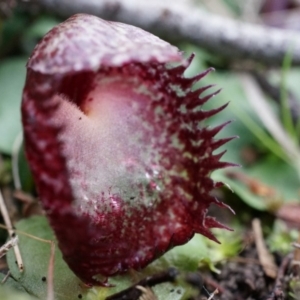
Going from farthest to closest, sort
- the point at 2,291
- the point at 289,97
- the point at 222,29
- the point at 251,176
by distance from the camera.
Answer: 1. the point at 289,97
2. the point at 222,29
3. the point at 251,176
4. the point at 2,291

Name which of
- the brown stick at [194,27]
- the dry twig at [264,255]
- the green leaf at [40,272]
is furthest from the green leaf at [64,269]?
the brown stick at [194,27]

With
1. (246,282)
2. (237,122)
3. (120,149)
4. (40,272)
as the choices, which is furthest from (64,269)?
(237,122)

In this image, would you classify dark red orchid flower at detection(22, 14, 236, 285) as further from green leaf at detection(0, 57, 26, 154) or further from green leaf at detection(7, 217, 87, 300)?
green leaf at detection(0, 57, 26, 154)

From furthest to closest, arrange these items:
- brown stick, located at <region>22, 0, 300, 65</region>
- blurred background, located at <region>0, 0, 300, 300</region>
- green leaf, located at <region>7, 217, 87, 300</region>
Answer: brown stick, located at <region>22, 0, 300, 65</region>
blurred background, located at <region>0, 0, 300, 300</region>
green leaf, located at <region>7, 217, 87, 300</region>

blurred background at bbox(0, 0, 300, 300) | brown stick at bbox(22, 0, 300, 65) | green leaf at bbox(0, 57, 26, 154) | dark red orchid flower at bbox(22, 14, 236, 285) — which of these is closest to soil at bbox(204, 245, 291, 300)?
blurred background at bbox(0, 0, 300, 300)

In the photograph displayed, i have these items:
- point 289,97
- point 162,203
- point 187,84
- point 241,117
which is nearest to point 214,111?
point 187,84

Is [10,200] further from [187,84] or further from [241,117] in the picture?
[241,117]
